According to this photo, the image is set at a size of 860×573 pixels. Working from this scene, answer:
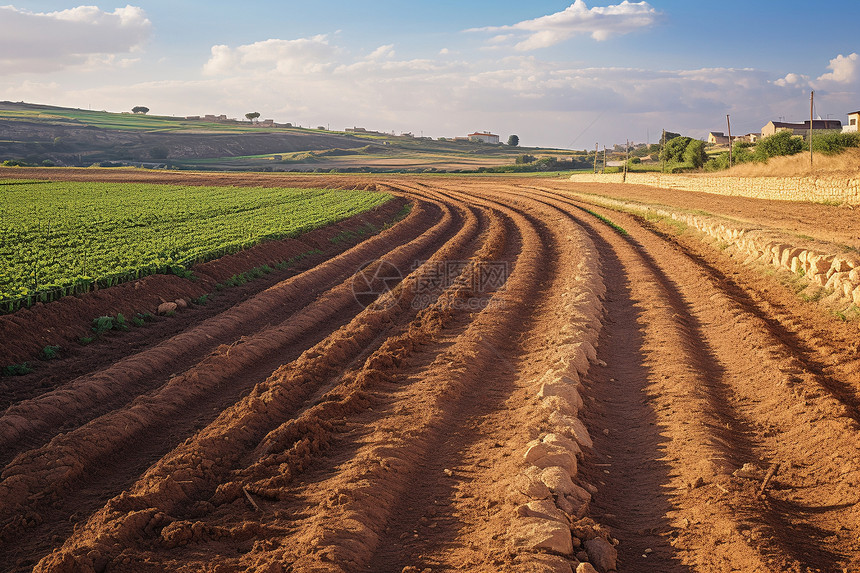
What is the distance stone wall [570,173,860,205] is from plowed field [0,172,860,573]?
614 inches

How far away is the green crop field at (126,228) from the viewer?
1394 cm

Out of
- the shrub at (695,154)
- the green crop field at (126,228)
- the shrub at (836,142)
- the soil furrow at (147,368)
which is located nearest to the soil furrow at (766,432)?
the soil furrow at (147,368)

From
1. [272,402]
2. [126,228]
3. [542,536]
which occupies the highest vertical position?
[126,228]

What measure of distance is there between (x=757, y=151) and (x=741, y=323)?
128 feet

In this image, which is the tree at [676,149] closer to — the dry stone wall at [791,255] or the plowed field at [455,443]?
the dry stone wall at [791,255]

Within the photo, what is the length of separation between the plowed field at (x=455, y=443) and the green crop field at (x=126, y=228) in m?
3.39

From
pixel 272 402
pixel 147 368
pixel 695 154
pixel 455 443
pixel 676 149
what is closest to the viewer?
pixel 455 443

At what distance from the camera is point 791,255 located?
1449cm

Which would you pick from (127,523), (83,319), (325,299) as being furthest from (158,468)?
(325,299)

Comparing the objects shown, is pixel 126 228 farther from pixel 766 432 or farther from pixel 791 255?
pixel 766 432

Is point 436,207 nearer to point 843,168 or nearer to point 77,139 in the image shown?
point 843,168

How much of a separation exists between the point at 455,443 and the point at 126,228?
779 inches

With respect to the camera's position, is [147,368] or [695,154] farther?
[695,154]

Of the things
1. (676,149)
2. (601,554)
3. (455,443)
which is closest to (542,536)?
(601,554)
